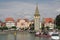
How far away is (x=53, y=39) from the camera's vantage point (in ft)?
180

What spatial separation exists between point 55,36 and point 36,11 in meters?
141

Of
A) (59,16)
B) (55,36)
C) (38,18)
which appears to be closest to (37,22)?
(38,18)

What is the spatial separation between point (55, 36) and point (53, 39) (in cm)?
110

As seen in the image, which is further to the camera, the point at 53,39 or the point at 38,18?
the point at 38,18

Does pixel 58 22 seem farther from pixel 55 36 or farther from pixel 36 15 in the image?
pixel 55 36

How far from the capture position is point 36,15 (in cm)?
19438

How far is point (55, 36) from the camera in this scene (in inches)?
2189

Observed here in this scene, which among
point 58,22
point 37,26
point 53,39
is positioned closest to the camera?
point 53,39

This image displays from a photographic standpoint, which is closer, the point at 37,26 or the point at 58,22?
the point at 58,22

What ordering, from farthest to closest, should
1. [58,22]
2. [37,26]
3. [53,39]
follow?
1. [37,26]
2. [58,22]
3. [53,39]

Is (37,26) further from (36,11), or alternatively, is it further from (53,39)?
(53,39)

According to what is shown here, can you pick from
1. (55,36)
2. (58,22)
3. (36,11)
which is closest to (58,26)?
(58,22)

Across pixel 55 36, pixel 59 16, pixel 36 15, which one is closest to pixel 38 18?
pixel 36 15

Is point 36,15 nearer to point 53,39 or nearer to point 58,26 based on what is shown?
point 58,26
